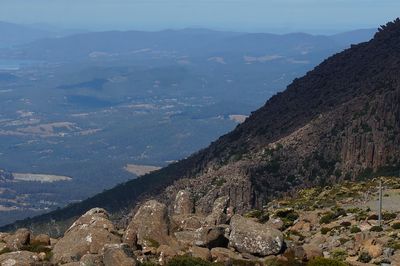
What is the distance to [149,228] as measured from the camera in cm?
4053

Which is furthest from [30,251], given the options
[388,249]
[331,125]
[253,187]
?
[331,125]

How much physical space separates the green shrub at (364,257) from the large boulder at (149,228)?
38.3 feet

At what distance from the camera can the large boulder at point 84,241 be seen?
122 ft

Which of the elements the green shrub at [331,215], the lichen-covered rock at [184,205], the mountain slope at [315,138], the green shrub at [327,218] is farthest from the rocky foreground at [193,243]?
the mountain slope at [315,138]

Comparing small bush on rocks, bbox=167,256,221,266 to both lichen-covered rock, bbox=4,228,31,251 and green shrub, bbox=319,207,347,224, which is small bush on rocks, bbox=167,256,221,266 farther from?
green shrub, bbox=319,207,347,224

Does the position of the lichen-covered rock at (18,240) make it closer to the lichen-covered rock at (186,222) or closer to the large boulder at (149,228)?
the large boulder at (149,228)

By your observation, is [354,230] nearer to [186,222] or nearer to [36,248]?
[186,222]

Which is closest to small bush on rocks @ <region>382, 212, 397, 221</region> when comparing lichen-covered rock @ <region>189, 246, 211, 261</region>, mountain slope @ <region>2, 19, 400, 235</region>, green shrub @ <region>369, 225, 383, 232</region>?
green shrub @ <region>369, 225, 383, 232</region>

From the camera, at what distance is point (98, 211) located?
4659 cm

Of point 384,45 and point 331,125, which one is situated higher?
point 384,45

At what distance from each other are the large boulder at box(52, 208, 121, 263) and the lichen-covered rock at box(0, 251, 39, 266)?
3.94 ft

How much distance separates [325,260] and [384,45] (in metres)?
118

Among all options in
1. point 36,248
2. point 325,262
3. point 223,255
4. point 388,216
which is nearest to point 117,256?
point 223,255

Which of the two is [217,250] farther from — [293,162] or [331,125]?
[331,125]
